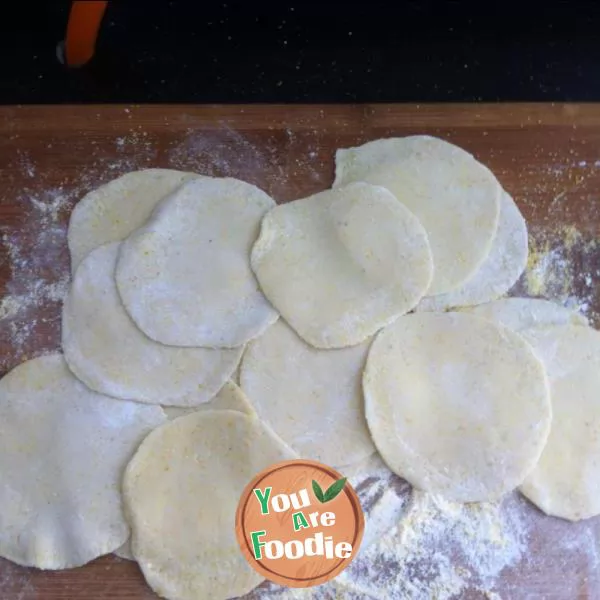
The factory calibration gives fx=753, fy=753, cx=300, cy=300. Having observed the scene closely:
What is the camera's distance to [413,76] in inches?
54.3

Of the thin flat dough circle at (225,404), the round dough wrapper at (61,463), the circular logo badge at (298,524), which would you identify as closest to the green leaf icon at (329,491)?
the circular logo badge at (298,524)

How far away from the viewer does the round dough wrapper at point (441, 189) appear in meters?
1.22

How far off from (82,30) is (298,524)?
898 millimetres

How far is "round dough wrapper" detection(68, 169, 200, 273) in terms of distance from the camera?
4.04 feet

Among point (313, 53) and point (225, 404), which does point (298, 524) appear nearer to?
point (225, 404)

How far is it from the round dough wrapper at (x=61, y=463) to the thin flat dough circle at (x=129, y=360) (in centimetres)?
3

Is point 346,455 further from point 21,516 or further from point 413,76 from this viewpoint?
point 413,76

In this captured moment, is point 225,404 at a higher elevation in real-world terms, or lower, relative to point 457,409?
lower

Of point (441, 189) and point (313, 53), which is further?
point (313, 53)

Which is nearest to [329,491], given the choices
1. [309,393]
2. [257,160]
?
[309,393]

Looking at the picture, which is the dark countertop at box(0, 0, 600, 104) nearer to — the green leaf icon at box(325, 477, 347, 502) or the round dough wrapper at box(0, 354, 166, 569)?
the round dough wrapper at box(0, 354, 166, 569)

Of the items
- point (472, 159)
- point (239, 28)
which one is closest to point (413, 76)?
point (472, 159)

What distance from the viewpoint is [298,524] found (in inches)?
45.3

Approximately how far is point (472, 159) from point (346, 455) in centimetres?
54
